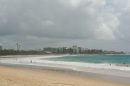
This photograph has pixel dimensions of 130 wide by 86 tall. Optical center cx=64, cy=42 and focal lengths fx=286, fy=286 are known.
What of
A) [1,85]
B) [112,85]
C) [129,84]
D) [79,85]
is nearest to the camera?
[1,85]

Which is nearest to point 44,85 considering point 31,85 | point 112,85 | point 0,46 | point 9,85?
point 31,85

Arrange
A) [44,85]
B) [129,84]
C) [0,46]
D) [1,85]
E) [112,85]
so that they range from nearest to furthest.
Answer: [1,85] < [44,85] < [112,85] < [129,84] < [0,46]

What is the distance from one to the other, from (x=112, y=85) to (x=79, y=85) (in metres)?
2.36

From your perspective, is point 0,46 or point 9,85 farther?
point 0,46

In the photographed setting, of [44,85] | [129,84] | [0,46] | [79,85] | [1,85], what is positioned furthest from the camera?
[0,46]

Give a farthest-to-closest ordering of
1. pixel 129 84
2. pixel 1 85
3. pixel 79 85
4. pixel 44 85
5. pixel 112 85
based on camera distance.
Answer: pixel 129 84
pixel 112 85
pixel 79 85
pixel 44 85
pixel 1 85

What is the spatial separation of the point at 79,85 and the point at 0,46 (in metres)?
178

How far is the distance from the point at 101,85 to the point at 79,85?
1.59 meters

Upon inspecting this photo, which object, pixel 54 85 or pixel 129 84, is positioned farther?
pixel 129 84

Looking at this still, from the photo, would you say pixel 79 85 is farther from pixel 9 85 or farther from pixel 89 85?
pixel 9 85

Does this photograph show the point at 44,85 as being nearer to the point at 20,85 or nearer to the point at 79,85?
the point at 20,85

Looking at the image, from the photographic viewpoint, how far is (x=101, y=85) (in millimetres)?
17375

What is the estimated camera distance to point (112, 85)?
58.0 ft

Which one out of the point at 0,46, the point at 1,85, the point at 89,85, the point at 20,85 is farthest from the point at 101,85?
the point at 0,46
